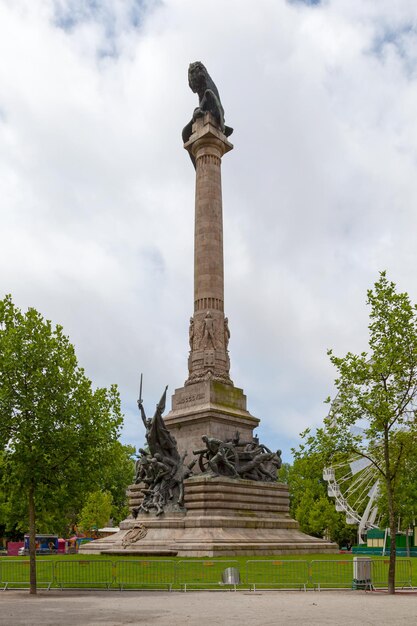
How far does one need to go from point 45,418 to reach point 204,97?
89.9 feet

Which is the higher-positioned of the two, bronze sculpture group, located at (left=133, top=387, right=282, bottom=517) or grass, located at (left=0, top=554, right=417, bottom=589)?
bronze sculpture group, located at (left=133, top=387, right=282, bottom=517)

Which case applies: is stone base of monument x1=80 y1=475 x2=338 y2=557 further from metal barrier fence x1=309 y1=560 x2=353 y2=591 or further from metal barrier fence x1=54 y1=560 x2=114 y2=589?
metal barrier fence x1=54 y1=560 x2=114 y2=589

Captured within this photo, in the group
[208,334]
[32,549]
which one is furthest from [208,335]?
[32,549]

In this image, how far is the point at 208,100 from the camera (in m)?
41.3

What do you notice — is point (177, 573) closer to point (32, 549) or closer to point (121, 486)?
point (32, 549)

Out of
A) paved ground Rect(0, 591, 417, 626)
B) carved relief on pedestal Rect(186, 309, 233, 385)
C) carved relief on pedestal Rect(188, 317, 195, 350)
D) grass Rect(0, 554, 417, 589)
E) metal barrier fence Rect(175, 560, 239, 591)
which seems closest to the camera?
paved ground Rect(0, 591, 417, 626)

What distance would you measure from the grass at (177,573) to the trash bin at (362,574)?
2.07 feet

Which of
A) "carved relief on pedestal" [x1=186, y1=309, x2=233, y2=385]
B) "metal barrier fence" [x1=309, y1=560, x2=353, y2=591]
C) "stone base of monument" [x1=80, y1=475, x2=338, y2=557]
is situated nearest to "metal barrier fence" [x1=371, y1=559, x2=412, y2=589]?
"metal barrier fence" [x1=309, y1=560, x2=353, y2=591]

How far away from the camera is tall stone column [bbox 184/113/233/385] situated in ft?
118

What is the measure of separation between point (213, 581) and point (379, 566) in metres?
6.49

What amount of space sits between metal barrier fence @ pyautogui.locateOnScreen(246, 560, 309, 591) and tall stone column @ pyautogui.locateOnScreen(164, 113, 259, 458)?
38.0 feet

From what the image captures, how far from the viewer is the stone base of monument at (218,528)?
26891 mm

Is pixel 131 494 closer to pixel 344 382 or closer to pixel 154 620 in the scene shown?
pixel 344 382

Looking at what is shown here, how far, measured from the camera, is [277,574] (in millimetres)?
20812
